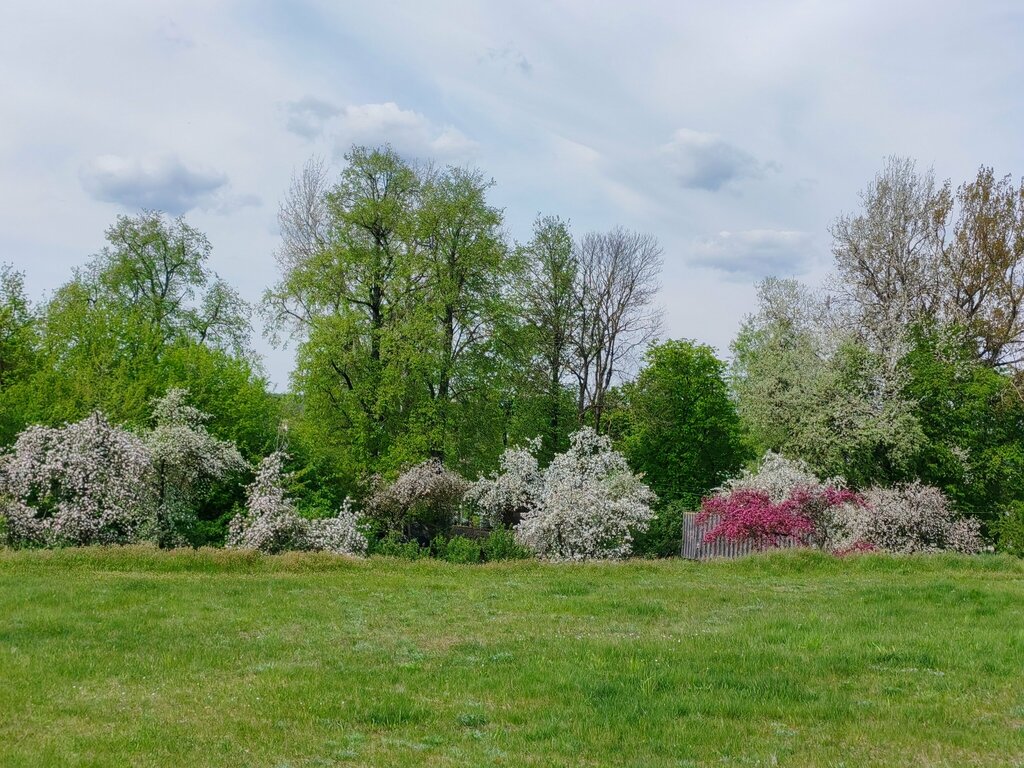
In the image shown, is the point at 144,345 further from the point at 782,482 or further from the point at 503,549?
the point at 782,482

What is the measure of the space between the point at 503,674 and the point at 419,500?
2131 centimetres

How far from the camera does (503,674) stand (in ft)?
30.8

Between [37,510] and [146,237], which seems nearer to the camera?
[37,510]

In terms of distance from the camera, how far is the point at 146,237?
45156 mm

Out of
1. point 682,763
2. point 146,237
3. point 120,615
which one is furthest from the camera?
point 146,237

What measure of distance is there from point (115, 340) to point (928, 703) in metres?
33.8

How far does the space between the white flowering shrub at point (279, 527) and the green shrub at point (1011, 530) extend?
20.9 meters

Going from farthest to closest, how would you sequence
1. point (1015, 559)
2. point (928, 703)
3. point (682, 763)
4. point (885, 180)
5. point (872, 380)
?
1. point (885, 180)
2. point (872, 380)
3. point (1015, 559)
4. point (928, 703)
5. point (682, 763)

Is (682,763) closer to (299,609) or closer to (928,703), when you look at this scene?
(928,703)

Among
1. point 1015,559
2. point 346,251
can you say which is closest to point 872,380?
point 1015,559

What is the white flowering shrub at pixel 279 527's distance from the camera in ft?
80.9

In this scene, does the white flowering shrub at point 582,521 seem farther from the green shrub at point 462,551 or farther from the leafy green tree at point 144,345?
the leafy green tree at point 144,345

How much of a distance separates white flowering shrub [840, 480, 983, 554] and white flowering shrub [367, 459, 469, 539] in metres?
13.4

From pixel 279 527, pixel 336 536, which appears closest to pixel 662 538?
pixel 336 536
